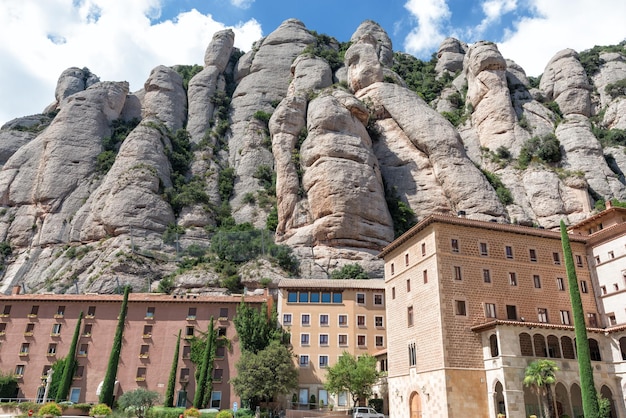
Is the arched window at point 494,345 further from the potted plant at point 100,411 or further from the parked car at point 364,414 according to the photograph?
the potted plant at point 100,411

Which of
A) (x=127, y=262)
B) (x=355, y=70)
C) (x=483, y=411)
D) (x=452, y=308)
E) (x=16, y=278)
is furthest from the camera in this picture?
(x=355, y=70)

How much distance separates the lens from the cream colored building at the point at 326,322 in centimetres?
4791

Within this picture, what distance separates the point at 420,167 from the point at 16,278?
65.7 m

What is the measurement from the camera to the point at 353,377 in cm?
4206

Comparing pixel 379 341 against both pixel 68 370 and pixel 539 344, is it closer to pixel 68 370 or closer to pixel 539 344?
pixel 539 344

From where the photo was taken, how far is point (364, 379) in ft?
138

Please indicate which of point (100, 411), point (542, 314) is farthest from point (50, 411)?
point (542, 314)

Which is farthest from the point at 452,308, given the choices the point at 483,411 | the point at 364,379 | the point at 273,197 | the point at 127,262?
the point at 273,197

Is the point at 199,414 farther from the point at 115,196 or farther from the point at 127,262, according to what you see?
the point at 115,196

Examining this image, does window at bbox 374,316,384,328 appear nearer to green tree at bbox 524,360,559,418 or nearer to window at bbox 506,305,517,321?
window at bbox 506,305,517,321

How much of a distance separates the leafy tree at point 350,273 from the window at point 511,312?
84.8ft

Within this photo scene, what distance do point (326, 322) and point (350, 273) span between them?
1377 centimetres

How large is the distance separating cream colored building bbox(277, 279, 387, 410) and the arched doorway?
9251 millimetres

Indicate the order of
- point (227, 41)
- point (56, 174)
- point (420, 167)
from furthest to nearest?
point (227, 41)
point (56, 174)
point (420, 167)
